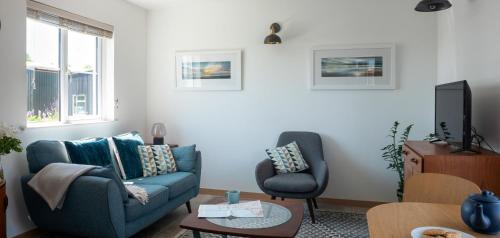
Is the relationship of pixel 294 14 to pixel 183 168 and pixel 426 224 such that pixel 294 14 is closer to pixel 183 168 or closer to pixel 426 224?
pixel 183 168

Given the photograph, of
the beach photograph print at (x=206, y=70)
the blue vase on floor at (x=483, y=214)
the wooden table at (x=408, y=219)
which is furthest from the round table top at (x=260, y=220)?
the beach photograph print at (x=206, y=70)

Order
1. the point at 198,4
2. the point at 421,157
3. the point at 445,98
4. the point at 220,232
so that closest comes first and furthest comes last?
the point at 220,232 < the point at 421,157 < the point at 445,98 < the point at 198,4

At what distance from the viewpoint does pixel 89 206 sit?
2.56 meters

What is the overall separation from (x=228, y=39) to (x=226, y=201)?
240 cm

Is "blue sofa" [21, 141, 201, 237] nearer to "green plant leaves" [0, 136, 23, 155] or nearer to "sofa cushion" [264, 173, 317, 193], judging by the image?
"green plant leaves" [0, 136, 23, 155]

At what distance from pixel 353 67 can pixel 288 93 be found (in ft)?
2.56

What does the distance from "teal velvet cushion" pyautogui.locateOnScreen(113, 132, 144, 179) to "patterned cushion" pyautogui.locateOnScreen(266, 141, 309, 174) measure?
1.36 m

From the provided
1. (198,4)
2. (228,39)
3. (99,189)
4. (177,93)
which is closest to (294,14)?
(228,39)

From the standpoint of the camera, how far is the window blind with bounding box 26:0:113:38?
3.05m

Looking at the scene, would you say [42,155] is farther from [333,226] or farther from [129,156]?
[333,226]

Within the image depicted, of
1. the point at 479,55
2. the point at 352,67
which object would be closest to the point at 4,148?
the point at 352,67

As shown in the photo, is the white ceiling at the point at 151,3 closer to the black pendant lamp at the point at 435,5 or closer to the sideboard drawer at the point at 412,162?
the black pendant lamp at the point at 435,5

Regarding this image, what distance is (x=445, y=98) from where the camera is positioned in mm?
2766

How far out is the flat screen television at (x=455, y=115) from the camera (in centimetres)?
230
